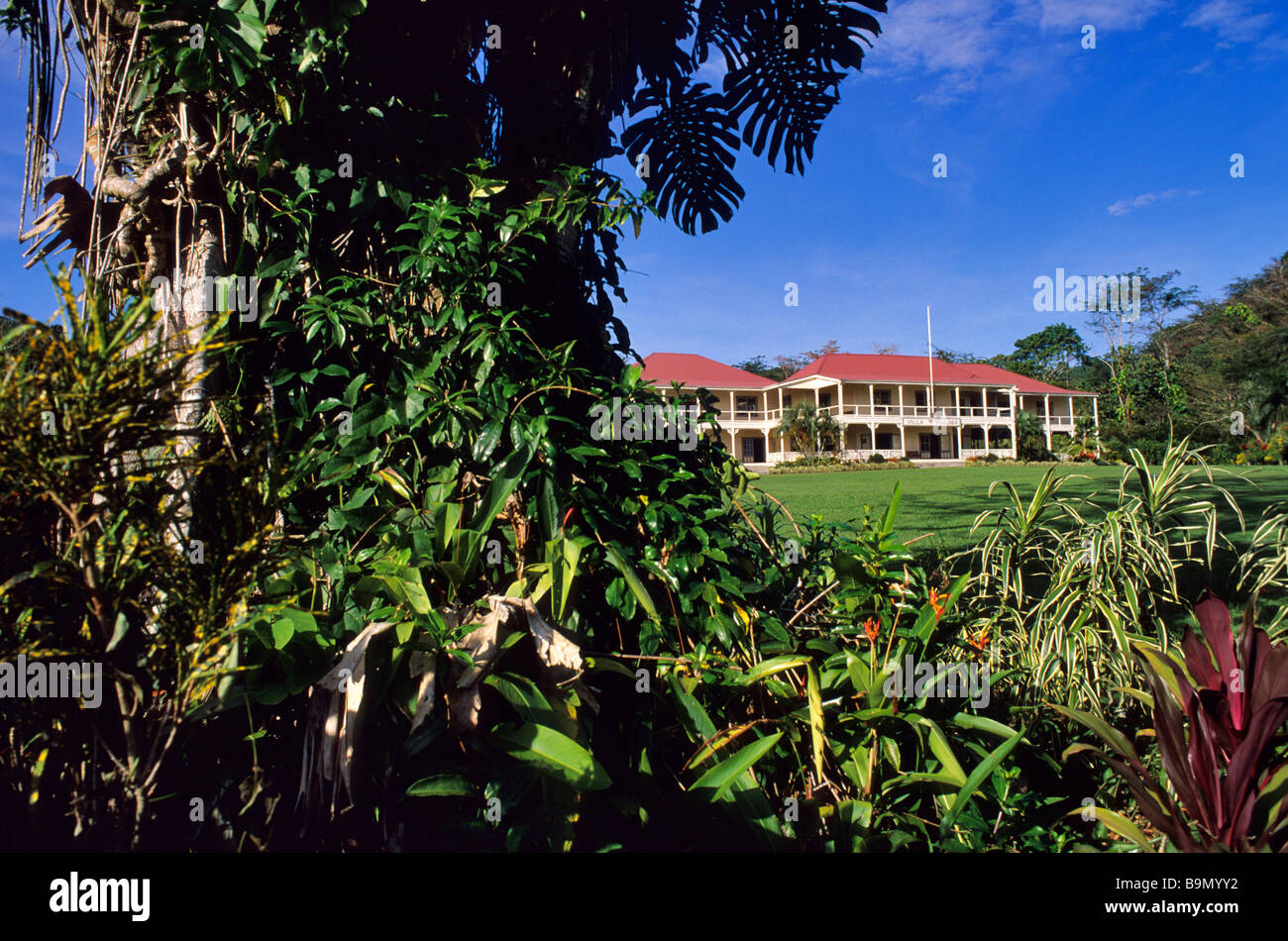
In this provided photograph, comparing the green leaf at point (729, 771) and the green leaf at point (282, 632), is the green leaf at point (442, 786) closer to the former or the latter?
the green leaf at point (282, 632)

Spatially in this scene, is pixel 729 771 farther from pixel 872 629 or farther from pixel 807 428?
pixel 807 428

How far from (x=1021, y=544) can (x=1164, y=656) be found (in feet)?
3.65

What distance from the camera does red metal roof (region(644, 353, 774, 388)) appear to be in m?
28.5

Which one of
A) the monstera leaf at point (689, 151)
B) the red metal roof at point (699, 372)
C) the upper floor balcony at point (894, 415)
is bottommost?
the monstera leaf at point (689, 151)

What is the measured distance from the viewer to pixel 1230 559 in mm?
5164

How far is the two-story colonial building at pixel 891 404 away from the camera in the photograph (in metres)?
36.2

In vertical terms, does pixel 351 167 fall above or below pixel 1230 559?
above

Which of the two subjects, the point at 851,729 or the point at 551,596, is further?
the point at 851,729

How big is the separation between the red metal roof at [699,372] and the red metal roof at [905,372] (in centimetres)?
293

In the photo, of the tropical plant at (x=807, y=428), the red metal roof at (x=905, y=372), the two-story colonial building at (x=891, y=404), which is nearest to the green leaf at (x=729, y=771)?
the tropical plant at (x=807, y=428)

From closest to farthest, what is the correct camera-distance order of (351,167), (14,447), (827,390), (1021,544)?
(14,447)
(351,167)
(1021,544)
(827,390)

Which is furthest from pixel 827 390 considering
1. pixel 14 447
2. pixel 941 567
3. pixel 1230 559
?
pixel 14 447

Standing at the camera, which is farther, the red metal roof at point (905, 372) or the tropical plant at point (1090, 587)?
the red metal roof at point (905, 372)
